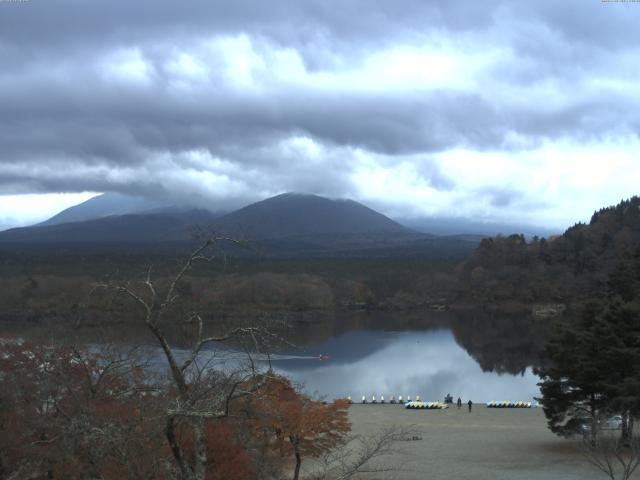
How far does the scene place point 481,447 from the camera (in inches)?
835

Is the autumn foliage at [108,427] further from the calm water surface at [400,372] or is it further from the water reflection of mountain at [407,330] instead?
the water reflection of mountain at [407,330]

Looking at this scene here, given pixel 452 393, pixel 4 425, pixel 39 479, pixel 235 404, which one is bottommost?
pixel 452 393

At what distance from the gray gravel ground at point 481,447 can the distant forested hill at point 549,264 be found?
5832 centimetres

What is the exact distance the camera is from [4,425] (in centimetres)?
1189

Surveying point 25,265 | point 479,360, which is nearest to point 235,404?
point 479,360

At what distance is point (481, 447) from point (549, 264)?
3145 inches

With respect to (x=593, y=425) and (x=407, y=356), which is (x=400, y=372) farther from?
(x=593, y=425)

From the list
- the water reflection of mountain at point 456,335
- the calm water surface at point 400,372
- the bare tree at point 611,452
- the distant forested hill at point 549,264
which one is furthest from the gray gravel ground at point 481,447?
the distant forested hill at point 549,264

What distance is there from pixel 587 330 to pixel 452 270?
86528mm

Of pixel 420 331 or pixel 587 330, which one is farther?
pixel 420 331

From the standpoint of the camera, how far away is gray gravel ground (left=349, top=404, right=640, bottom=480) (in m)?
17.5

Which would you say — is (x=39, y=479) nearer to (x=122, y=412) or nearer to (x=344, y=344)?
(x=122, y=412)

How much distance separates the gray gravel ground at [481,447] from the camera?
17.5 meters

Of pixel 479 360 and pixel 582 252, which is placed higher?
pixel 582 252
